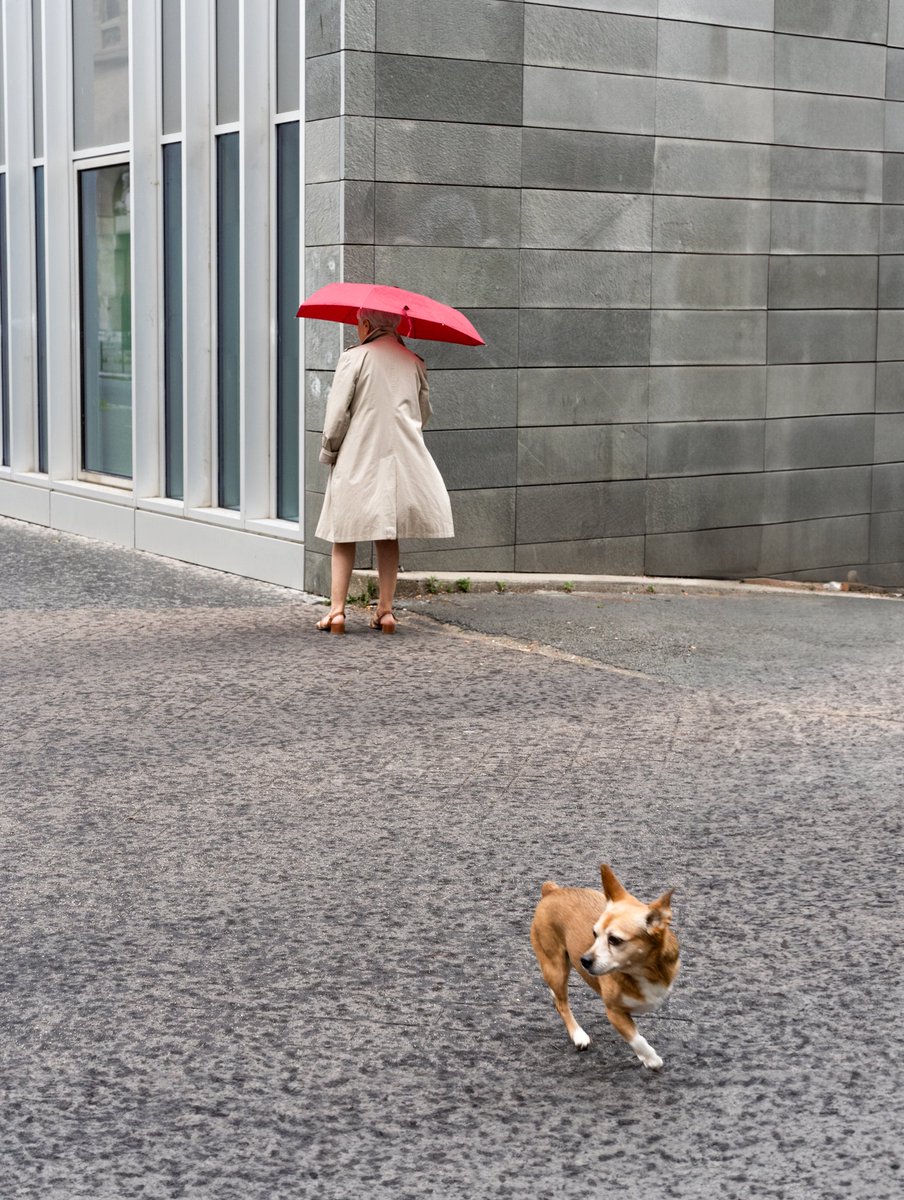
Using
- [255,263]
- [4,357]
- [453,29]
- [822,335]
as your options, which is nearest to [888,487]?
[822,335]

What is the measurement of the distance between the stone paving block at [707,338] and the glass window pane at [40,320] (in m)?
5.77

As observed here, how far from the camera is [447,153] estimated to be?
1048 cm

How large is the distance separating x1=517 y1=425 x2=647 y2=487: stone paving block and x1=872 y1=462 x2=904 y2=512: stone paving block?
2.66 meters

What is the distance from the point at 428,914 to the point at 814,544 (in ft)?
29.3

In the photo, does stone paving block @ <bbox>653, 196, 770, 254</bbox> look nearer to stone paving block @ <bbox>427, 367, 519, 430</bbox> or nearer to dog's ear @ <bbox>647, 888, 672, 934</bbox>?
stone paving block @ <bbox>427, 367, 519, 430</bbox>

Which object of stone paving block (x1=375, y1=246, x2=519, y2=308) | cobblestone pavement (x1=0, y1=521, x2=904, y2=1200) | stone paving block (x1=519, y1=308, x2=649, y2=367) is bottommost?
cobblestone pavement (x1=0, y1=521, x2=904, y2=1200)

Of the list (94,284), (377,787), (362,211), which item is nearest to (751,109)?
(362,211)

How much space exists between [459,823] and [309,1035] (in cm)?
178

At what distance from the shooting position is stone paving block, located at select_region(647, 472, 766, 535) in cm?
1196

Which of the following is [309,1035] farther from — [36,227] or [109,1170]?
[36,227]

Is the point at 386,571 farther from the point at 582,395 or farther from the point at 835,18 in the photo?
the point at 835,18

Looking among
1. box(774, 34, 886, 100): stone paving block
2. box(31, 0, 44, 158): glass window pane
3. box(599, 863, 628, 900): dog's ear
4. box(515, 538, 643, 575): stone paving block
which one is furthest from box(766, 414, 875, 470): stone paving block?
box(599, 863, 628, 900): dog's ear

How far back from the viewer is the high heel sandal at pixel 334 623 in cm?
930

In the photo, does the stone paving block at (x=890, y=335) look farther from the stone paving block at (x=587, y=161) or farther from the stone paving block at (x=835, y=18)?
the stone paving block at (x=587, y=161)
